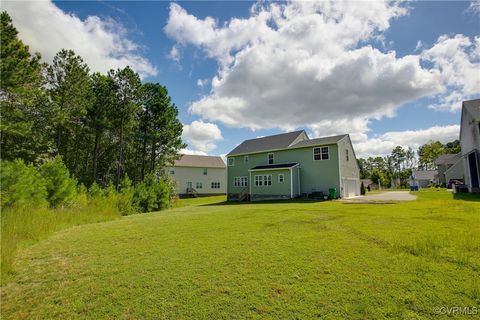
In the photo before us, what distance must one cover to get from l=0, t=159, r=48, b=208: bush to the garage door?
82.3 feet

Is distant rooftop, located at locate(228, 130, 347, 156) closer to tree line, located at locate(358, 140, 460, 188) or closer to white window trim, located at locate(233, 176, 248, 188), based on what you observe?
white window trim, located at locate(233, 176, 248, 188)

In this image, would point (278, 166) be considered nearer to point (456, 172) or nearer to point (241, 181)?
point (241, 181)

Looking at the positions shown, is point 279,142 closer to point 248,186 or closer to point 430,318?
point 248,186

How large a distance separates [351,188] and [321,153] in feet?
19.3

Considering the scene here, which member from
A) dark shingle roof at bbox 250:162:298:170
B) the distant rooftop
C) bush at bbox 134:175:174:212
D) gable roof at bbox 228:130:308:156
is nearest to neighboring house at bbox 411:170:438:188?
the distant rooftop

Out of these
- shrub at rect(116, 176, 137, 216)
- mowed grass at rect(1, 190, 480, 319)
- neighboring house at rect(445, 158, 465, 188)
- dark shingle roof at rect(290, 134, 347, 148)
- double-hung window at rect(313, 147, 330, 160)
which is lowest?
mowed grass at rect(1, 190, 480, 319)

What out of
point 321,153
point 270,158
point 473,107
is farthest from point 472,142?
point 270,158

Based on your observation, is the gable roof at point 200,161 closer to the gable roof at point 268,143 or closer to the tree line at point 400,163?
the gable roof at point 268,143

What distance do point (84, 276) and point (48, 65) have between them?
28.3 m

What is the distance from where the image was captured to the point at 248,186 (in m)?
30.6

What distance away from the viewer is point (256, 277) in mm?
4324

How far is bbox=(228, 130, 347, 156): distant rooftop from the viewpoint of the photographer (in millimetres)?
25956

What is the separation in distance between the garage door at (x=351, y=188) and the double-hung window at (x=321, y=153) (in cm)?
382

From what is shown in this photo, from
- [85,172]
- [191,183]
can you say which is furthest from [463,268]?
[191,183]
